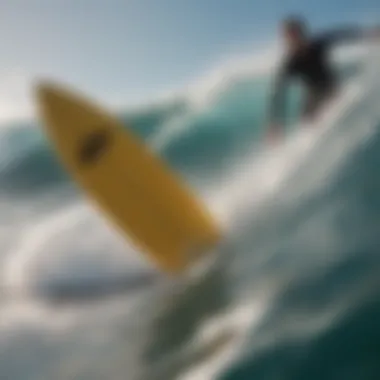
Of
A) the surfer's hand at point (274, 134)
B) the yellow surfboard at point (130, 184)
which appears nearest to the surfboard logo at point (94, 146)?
the yellow surfboard at point (130, 184)

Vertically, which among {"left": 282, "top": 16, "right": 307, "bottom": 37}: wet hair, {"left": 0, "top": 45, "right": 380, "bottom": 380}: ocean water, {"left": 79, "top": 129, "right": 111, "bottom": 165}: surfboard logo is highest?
{"left": 282, "top": 16, "right": 307, "bottom": 37}: wet hair

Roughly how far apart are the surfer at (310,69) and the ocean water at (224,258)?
2 centimetres

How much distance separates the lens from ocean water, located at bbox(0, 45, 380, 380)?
942mm

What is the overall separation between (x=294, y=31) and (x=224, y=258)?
30 cm

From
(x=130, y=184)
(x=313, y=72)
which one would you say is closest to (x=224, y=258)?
(x=130, y=184)

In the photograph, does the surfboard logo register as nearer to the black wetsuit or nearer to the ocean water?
the ocean water

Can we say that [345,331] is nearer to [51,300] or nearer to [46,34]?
[51,300]

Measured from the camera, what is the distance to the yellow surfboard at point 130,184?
1.04 metres

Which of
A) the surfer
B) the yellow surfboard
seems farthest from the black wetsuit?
the yellow surfboard

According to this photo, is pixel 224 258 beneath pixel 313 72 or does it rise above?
beneath

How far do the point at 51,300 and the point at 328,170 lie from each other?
14.3 inches

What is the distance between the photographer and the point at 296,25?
44.1 inches

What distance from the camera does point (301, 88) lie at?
109 cm

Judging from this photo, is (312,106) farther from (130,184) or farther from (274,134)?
Answer: (130,184)
